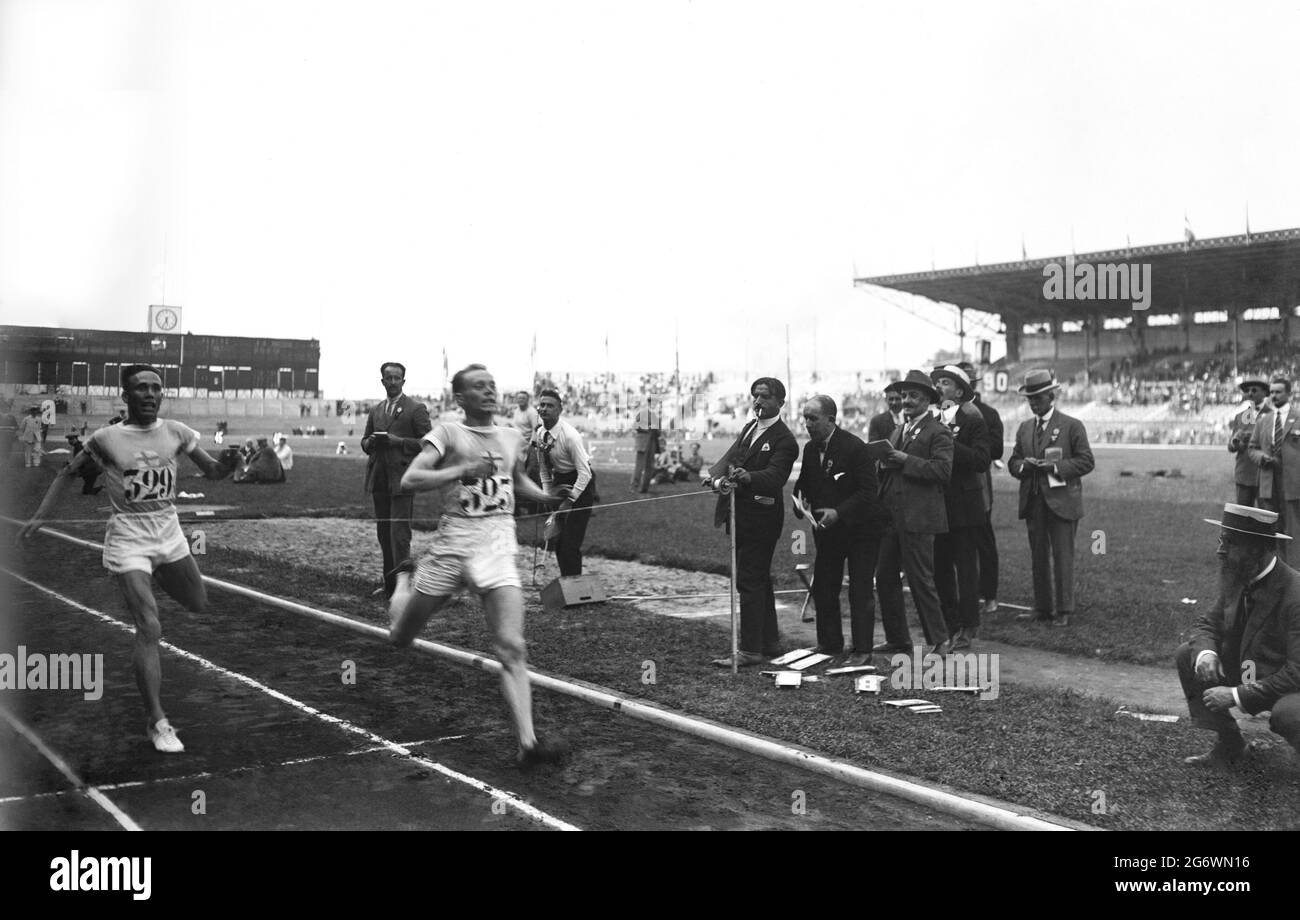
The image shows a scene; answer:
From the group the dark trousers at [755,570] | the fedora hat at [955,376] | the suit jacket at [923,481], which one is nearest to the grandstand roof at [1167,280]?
the fedora hat at [955,376]

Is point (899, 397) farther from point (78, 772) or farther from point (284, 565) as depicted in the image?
point (284, 565)

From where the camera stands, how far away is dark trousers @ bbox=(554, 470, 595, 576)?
10.8 m

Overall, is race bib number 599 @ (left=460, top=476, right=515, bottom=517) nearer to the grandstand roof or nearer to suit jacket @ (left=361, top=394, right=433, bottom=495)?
suit jacket @ (left=361, top=394, right=433, bottom=495)

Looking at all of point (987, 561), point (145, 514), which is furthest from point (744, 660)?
point (145, 514)

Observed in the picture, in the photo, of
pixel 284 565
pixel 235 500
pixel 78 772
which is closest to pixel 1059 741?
pixel 78 772

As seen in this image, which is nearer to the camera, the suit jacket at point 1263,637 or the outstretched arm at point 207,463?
the suit jacket at point 1263,637

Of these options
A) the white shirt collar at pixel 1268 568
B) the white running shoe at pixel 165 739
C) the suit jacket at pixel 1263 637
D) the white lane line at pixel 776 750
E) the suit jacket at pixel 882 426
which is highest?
the suit jacket at pixel 882 426

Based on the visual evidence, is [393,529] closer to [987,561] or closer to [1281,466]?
[987,561]

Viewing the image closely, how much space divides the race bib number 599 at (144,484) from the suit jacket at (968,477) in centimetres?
566

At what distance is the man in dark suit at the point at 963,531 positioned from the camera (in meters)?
8.85

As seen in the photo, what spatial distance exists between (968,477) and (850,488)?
1.39 m

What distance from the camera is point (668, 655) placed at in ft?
27.9

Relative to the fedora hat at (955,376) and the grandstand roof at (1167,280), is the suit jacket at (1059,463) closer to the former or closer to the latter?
the fedora hat at (955,376)
